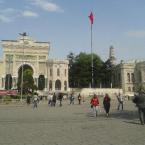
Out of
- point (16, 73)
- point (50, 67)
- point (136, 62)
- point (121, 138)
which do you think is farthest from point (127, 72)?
point (121, 138)

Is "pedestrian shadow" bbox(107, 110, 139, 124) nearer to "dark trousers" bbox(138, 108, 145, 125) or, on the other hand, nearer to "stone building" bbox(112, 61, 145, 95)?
"dark trousers" bbox(138, 108, 145, 125)

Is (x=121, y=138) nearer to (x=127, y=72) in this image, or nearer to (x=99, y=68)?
(x=99, y=68)

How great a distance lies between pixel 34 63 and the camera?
104 m

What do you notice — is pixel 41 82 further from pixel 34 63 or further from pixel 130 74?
pixel 130 74

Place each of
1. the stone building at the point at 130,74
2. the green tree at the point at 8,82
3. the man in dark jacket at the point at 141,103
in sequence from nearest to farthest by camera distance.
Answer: the man in dark jacket at the point at 141,103 → the green tree at the point at 8,82 → the stone building at the point at 130,74

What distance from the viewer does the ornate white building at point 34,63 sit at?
100375mm

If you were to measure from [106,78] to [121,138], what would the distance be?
94.2 meters

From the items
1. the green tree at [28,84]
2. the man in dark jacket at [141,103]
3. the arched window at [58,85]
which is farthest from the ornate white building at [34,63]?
the man in dark jacket at [141,103]

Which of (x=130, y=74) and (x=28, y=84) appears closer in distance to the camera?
(x=28, y=84)

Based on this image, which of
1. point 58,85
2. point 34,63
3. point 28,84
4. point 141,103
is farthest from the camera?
point 34,63

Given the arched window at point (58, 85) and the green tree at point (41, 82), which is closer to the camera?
the green tree at point (41, 82)

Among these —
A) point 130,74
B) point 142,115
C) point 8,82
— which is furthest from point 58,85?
point 142,115

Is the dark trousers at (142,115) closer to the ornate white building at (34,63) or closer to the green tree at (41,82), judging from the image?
the green tree at (41,82)

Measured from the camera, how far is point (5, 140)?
37.0 ft
